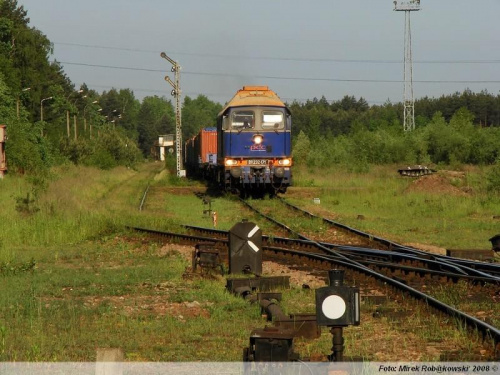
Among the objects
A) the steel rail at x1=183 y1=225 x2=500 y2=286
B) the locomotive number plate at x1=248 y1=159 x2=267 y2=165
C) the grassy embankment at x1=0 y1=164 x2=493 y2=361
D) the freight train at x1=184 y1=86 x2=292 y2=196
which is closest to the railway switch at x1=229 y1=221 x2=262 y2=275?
the grassy embankment at x1=0 y1=164 x2=493 y2=361

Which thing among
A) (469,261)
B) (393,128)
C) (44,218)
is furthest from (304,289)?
(393,128)

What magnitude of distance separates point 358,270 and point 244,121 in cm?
1818

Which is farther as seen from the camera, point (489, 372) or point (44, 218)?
point (44, 218)

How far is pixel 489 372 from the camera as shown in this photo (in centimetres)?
686

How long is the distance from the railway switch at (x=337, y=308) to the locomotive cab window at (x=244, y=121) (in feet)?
80.1

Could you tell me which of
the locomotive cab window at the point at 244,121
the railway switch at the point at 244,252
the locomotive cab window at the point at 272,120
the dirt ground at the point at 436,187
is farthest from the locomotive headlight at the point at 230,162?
the railway switch at the point at 244,252

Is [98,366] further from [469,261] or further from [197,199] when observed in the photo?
[197,199]

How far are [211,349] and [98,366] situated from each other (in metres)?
2.51

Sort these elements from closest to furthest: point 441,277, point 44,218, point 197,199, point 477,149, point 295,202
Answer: point 441,277
point 44,218
point 295,202
point 197,199
point 477,149

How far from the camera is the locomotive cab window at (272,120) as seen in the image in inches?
1216

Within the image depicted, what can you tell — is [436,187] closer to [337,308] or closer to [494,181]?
[494,181]

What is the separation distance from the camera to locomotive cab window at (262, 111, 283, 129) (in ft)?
101

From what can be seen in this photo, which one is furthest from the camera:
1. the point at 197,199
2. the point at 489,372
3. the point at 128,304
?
the point at 197,199

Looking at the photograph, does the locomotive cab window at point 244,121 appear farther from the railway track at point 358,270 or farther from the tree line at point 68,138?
the tree line at point 68,138
